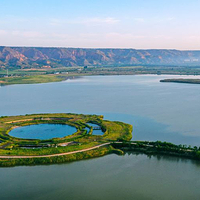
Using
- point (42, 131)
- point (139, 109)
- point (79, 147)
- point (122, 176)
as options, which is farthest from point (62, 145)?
point (139, 109)

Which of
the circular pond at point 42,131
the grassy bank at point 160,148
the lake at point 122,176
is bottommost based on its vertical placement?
the lake at point 122,176

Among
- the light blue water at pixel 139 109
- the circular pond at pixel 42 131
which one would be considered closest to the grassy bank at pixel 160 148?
the light blue water at pixel 139 109

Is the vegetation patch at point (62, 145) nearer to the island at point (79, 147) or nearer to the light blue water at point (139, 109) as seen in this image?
the island at point (79, 147)

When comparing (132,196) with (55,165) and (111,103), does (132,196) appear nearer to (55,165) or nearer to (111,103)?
(55,165)

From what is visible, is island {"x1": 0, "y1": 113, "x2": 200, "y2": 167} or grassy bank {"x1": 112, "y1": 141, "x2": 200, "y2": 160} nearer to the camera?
island {"x1": 0, "y1": 113, "x2": 200, "y2": 167}

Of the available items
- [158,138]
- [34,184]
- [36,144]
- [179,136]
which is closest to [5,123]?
[36,144]

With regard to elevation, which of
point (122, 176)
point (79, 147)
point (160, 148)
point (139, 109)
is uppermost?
point (139, 109)

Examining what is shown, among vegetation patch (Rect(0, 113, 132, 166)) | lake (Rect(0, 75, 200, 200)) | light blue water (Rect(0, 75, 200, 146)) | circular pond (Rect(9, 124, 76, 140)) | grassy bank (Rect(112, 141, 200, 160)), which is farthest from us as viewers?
light blue water (Rect(0, 75, 200, 146))

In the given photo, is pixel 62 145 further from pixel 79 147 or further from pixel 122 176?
pixel 122 176

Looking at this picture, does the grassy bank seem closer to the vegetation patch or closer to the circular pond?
the vegetation patch

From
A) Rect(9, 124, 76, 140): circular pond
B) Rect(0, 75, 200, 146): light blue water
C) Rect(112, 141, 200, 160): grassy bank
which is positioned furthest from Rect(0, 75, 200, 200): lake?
Rect(9, 124, 76, 140): circular pond
